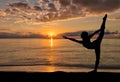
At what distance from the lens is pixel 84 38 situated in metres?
9.16

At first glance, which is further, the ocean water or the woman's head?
the ocean water
